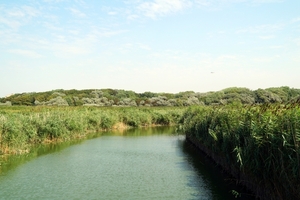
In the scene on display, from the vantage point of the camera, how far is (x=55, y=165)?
16.8m

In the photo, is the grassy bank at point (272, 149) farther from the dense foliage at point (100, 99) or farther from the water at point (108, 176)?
the dense foliage at point (100, 99)

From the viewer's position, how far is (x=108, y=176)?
14.6 metres

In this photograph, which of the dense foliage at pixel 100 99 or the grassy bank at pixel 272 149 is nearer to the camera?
the grassy bank at pixel 272 149

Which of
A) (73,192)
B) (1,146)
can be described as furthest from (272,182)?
(1,146)

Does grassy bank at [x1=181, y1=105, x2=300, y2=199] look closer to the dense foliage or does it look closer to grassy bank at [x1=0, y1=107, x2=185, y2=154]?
grassy bank at [x1=0, y1=107, x2=185, y2=154]

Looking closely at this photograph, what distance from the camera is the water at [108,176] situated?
11781mm

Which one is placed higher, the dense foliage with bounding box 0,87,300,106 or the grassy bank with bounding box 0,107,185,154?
the dense foliage with bounding box 0,87,300,106

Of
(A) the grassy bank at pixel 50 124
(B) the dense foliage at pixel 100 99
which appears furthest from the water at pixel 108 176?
(B) the dense foliage at pixel 100 99

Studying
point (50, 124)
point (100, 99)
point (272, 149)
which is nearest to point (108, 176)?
point (272, 149)

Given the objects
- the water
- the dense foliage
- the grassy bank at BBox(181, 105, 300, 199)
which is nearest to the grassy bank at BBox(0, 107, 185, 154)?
the water

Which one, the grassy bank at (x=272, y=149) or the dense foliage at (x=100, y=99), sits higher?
the dense foliage at (x=100, y=99)

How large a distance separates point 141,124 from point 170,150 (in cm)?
2285

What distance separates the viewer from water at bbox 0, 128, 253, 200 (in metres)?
11.8

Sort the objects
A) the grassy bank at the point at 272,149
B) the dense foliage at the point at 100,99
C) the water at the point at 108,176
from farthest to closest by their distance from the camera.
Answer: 1. the dense foliage at the point at 100,99
2. the water at the point at 108,176
3. the grassy bank at the point at 272,149
